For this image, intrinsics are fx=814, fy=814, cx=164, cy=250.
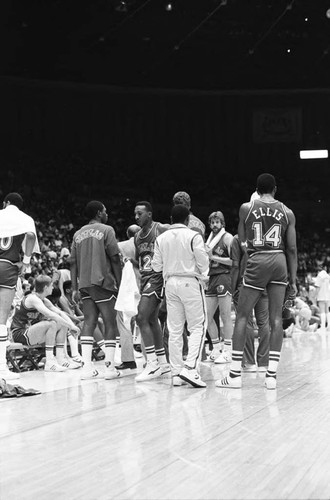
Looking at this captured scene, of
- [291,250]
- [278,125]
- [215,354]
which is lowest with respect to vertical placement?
[215,354]

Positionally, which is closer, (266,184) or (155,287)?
(266,184)

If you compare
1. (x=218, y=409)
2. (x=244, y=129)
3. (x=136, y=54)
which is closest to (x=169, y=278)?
(x=218, y=409)

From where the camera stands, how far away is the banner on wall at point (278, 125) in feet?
110

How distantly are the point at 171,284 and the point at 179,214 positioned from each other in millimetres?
632

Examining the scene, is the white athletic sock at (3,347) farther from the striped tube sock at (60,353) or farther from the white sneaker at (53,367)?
the striped tube sock at (60,353)

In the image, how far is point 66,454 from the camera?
4.16m

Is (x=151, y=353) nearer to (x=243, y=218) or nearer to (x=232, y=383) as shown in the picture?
(x=232, y=383)

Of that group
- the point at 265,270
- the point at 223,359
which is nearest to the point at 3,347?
the point at 265,270

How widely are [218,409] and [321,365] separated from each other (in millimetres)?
3881

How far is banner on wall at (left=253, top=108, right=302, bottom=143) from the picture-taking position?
3341cm

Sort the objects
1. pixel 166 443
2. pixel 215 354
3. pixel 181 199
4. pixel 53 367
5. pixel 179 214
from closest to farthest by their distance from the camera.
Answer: pixel 166 443
pixel 179 214
pixel 181 199
pixel 53 367
pixel 215 354

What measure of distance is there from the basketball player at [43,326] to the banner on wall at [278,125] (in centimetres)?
2518

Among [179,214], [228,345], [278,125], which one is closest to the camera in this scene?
[179,214]

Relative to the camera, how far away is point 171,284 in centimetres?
719
